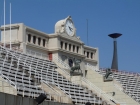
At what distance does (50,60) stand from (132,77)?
571 inches

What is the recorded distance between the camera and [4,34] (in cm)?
3450

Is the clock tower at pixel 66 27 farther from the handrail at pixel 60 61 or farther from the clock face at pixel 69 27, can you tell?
the handrail at pixel 60 61

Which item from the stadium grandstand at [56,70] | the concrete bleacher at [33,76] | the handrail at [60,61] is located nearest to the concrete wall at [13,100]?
the stadium grandstand at [56,70]

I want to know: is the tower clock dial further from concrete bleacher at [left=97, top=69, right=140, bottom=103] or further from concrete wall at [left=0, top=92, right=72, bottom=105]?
concrete wall at [left=0, top=92, right=72, bottom=105]

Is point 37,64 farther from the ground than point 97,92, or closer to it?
farther from the ground

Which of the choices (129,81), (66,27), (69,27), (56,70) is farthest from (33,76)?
(129,81)

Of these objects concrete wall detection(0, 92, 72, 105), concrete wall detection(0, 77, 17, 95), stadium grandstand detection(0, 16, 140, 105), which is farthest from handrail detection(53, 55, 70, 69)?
concrete wall detection(0, 92, 72, 105)

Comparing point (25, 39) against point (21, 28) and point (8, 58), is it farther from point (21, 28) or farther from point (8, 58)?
point (8, 58)

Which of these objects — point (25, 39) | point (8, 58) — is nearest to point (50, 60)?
Result: point (25, 39)

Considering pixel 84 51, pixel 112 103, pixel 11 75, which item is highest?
pixel 84 51

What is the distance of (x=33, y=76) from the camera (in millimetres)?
26656

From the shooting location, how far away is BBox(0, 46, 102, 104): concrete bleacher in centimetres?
2339

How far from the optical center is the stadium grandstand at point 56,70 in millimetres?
24975

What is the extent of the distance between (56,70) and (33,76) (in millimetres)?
6994
